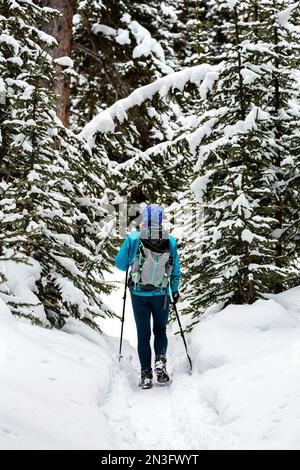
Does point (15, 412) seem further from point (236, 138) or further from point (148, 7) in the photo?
point (148, 7)

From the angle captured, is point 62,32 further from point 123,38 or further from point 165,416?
point 165,416

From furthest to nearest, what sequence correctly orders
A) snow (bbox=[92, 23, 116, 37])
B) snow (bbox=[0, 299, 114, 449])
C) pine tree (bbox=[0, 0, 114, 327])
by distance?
1. snow (bbox=[92, 23, 116, 37])
2. pine tree (bbox=[0, 0, 114, 327])
3. snow (bbox=[0, 299, 114, 449])

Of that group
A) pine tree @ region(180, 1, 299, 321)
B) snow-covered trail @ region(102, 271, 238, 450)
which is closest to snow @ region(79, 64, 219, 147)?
pine tree @ region(180, 1, 299, 321)

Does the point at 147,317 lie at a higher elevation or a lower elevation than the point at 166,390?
higher

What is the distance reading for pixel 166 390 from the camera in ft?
19.5

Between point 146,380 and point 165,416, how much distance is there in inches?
47.5

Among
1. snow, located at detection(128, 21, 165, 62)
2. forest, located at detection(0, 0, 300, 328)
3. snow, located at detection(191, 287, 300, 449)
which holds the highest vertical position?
snow, located at detection(128, 21, 165, 62)

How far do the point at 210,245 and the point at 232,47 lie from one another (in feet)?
9.74

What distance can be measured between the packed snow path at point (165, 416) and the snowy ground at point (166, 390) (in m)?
0.01

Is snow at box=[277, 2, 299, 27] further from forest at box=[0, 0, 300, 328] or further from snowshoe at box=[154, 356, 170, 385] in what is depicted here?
snowshoe at box=[154, 356, 170, 385]

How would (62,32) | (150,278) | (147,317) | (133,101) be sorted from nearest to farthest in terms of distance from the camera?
(150,278)
(147,317)
(133,101)
(62,32)

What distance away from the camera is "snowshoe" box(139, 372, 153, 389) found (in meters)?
6.00

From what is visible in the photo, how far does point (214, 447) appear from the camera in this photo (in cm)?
379

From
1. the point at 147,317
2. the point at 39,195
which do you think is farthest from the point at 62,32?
the point at 147,317
